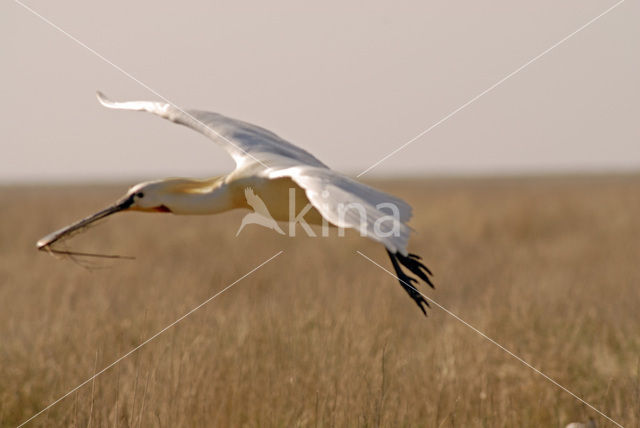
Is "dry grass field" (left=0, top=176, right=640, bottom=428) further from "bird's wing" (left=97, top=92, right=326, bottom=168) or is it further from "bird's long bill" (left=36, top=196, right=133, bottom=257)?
"bird's wing" (left=97, top=92, right=326, bottom=168)

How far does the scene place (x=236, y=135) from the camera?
15.3 ft

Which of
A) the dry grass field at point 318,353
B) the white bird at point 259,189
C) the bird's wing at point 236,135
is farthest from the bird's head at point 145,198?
the dry grass field at point 318,353

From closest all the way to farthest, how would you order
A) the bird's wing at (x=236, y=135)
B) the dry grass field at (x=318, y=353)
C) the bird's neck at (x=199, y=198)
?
the bird's neck at (x=199, y=198), the bird's wing at (x=236, y=135), the dry grass field at (x=318, y=353)

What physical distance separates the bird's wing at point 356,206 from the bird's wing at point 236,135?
0.55 m

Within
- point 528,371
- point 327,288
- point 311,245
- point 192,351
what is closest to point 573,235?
point 311,245

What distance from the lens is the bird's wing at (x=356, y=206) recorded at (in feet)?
9.49

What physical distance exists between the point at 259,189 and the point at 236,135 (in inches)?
27.1

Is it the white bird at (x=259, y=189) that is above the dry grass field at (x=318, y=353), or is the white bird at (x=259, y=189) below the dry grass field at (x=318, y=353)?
above

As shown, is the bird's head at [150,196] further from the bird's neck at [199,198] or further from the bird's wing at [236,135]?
the bird's wing at [236,135]

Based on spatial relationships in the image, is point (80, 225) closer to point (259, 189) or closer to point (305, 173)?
point (259, 189)

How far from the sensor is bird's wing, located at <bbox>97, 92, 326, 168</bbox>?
439 centimetres

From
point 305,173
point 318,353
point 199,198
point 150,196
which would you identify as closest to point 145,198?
point 150,196

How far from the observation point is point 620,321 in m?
6.88

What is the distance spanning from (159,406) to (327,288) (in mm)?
4329
